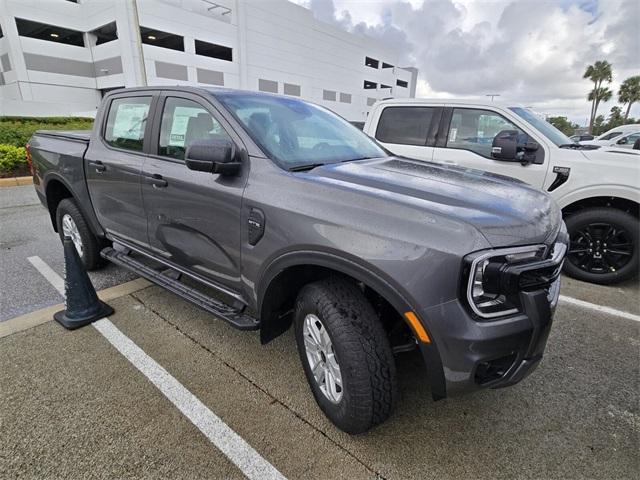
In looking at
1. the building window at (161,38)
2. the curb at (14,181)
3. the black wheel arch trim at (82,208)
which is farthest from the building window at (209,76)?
the black wheel arch trim at (82,208)

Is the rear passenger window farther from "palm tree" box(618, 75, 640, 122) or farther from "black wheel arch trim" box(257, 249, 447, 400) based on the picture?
"palm tree" box(618, 75, 640, 122)

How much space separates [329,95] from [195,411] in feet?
147

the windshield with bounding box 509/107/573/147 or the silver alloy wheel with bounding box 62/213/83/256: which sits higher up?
the windshield with bounding box 509/107/573/147

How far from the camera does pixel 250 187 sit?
2.15 meters

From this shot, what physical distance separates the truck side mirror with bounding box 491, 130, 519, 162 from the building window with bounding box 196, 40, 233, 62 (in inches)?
1281

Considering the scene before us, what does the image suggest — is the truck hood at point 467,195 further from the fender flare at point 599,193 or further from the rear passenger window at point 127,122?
the fender flare at point 599,193

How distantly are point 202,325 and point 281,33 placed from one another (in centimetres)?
3905

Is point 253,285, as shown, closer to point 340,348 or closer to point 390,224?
point 340,348

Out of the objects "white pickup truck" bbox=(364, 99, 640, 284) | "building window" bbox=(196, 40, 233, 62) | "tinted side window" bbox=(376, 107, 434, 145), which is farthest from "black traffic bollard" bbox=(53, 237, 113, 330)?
"building window" bbox=(196, 40, 233, 62)

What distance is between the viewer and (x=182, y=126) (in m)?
2.75

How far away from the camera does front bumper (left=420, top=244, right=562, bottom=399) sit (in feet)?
5.06

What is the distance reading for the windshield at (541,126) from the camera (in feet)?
14.4

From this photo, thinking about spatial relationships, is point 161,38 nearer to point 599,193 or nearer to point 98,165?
point 98,165

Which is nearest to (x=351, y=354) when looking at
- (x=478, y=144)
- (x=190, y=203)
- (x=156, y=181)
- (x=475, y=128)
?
(x=190, y=203)
